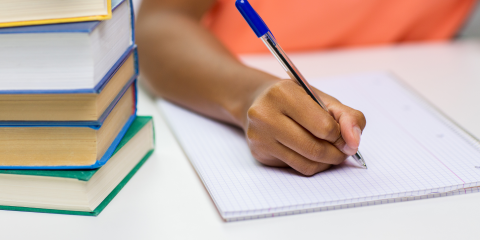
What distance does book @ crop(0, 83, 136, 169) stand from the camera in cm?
49

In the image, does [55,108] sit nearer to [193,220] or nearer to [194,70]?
[193,220]

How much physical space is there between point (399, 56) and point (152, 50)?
577 millimetres

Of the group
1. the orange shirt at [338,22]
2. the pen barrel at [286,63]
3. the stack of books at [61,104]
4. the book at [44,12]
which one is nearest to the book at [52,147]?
the stack of books at [61,104]

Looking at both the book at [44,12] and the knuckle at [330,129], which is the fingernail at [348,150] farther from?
the book at [44,12]

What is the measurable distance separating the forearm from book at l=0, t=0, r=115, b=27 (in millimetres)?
256

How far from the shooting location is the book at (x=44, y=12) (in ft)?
1.48

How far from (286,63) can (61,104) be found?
256 millimetres

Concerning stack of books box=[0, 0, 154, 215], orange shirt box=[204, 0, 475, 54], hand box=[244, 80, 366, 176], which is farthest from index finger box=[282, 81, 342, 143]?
orange shirt box=[204, 0, 475, 54]

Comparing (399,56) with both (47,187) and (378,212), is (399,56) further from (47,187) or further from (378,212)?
(47,187)

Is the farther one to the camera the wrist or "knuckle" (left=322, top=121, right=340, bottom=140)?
the wrist

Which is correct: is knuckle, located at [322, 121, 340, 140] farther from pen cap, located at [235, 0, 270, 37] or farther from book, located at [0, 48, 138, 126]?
book, located at [0, 48, 138, 126]

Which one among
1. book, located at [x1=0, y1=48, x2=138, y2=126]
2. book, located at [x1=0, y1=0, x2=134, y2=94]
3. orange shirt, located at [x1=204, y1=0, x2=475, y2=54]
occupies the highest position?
book, located at [x1=0, y1=0, x2=134, y2=94]

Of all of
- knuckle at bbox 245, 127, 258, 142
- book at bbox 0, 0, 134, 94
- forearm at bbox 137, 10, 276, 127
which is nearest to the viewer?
book at bbox 0, 0, 134, 94

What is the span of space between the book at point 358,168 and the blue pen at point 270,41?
0.05 metres
